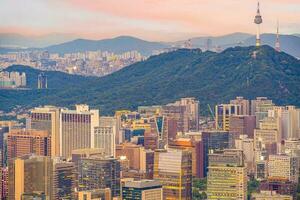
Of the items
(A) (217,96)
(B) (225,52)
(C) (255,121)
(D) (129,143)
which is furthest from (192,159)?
(B) (225,52)

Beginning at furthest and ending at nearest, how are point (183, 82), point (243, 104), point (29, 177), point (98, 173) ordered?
point (183, 82) → point (243, 104) → point (98, 173) → point (29, 177)

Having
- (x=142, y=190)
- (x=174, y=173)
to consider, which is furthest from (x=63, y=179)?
(x=174, y=173)

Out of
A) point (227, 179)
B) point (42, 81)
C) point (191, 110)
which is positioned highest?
point (42, 81)

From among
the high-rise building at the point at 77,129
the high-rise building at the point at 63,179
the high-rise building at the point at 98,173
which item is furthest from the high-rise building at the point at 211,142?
the high-rise building at the point at 63,179

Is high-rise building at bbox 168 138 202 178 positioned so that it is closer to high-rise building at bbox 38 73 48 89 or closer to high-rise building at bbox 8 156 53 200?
high-rise building at bbox 8 156 53 200

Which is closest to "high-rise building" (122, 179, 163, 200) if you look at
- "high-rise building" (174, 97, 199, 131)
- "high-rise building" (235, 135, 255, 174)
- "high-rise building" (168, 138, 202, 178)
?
"high-rise building" (168, 138, 202, 178)

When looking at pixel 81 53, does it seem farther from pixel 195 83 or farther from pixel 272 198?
pixel 272 198

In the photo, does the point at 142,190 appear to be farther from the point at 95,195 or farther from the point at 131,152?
the point at 131,152
